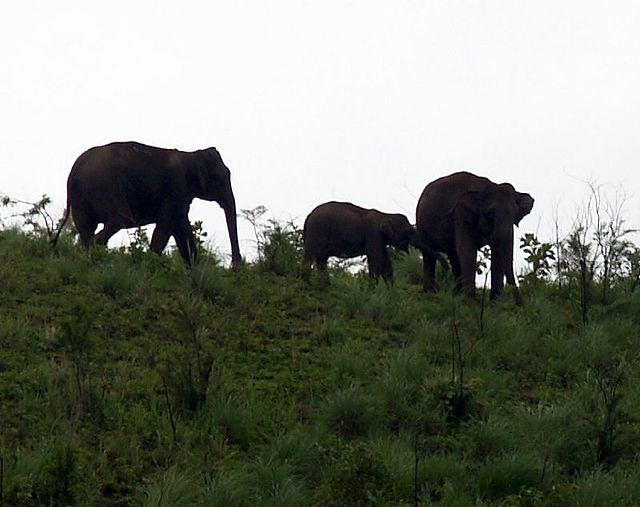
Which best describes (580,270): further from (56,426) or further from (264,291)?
(56,426)

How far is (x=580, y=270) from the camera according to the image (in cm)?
1387

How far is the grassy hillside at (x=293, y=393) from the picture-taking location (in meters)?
7.99

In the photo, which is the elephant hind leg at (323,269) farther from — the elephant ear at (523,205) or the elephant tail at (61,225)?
the elephant tail at (61,225)

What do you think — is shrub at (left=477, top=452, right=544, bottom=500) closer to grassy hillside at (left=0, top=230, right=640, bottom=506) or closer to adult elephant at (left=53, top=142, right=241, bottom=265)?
grassy hillside at (left=0, top=230, right=640, bottom=506)

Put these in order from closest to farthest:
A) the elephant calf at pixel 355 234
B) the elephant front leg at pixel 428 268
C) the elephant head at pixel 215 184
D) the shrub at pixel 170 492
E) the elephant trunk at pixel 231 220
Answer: the shrub at pixel 170 492, the elephant front leg at pixel 428 268, the elephant head at pixel 215 184, the elephant calf at pixel 355 234, the elephant trunk at pixel 231 220

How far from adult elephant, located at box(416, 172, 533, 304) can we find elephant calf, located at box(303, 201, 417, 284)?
470mm

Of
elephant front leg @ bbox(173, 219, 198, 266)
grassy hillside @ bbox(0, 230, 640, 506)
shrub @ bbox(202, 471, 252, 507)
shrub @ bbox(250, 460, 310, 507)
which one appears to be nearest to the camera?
shrub @ bbox(202, 471, 252, 507)

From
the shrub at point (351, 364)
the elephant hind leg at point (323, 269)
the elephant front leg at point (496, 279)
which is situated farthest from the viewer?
the elephant front leg at point (496, 279)

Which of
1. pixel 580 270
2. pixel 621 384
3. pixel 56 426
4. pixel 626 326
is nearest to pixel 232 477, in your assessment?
pixel 56 426

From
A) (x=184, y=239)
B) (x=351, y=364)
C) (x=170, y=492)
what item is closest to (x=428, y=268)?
(x=184, y=239)

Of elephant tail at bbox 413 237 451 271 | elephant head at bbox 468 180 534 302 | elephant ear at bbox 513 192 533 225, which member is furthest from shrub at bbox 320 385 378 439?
elephant ear at bbox 513 192 533 225

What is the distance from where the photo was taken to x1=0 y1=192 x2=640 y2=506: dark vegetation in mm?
8000

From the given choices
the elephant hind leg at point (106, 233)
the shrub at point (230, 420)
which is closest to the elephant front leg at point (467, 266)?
the elephant hind leg at point (106, 233)

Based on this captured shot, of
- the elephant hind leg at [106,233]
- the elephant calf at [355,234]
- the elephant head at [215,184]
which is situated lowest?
the elephant hind leg at [106,233]
